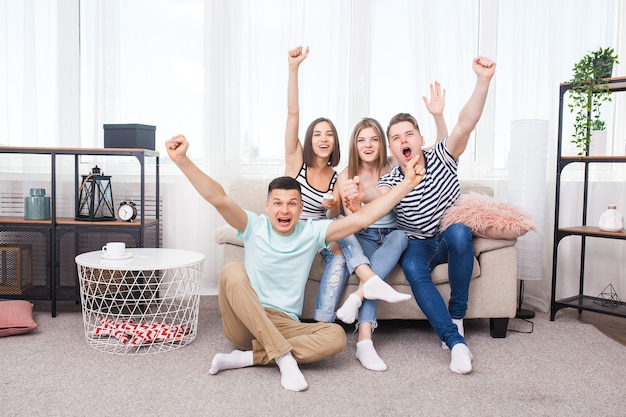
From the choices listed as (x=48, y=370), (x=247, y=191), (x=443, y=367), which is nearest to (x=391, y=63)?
(x=247, y=191)

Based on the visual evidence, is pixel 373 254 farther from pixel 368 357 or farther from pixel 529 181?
pixel 529 181

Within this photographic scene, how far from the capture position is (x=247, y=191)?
9.68 ft

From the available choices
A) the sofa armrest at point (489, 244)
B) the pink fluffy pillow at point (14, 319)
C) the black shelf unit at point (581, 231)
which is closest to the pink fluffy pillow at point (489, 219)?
the sofa armrest at point (489, 244)

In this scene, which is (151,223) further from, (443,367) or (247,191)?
(443,367)

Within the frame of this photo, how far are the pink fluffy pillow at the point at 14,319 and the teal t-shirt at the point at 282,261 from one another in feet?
3.70

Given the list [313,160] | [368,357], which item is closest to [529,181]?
[313,160]

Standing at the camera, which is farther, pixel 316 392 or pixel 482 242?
pixel 482 242

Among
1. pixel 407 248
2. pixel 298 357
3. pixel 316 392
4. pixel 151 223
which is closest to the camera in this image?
pixel 316 392

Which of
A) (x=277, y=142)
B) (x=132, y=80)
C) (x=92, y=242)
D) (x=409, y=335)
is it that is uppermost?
(x=132, y=80)

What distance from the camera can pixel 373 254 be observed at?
239 cm

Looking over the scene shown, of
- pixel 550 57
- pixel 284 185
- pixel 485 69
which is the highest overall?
pixel 550 57

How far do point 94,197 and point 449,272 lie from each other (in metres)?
1.92

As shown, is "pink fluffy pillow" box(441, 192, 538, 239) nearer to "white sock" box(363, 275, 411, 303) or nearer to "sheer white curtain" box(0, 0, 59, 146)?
"white sock" box(363, 275, 411, 303)

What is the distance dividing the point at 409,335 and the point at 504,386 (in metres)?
0.67
